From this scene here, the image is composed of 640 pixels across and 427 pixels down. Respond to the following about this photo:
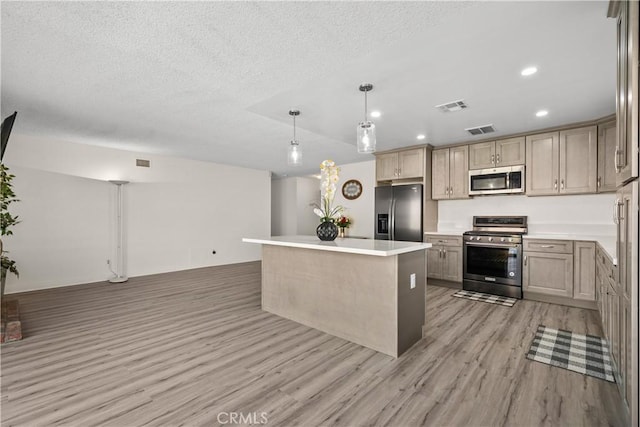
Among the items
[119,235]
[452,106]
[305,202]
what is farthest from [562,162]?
[119,235]

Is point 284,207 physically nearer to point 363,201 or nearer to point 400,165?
point 363,201

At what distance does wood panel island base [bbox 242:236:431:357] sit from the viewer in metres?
2.55

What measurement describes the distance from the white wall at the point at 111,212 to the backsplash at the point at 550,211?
5.01 meters

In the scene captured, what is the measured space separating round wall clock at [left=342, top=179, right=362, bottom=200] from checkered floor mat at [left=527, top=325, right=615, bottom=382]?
4.76 metres

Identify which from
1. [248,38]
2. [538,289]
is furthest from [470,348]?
[248,38]

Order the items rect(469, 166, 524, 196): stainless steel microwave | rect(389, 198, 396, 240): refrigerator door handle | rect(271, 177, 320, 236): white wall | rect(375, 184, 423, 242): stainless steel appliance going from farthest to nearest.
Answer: rect(271, 177, 320, 236): white wall
rect(389, 198, 396, 240): refrigerator door handle
rect(375, 184, 423, 242): stainless steel appliance
rect(469, 166, 524, 196): stainless steel microwave

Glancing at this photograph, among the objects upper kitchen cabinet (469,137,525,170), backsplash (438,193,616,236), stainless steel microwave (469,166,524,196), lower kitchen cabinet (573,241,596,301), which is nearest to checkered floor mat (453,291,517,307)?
lower kitchen cabinet (573,241,596,301)

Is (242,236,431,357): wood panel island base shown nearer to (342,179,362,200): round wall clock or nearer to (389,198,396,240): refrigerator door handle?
(389,198,396,240): refrigerator door handle

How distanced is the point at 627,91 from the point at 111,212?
22.0 feet

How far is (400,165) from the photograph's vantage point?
548 cm

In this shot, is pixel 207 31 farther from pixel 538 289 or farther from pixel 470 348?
pixel 538 289

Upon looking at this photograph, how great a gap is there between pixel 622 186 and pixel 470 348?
1.67 meters

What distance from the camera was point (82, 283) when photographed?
Answer: 5.20 metres

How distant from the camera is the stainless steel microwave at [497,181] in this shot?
175 inches
